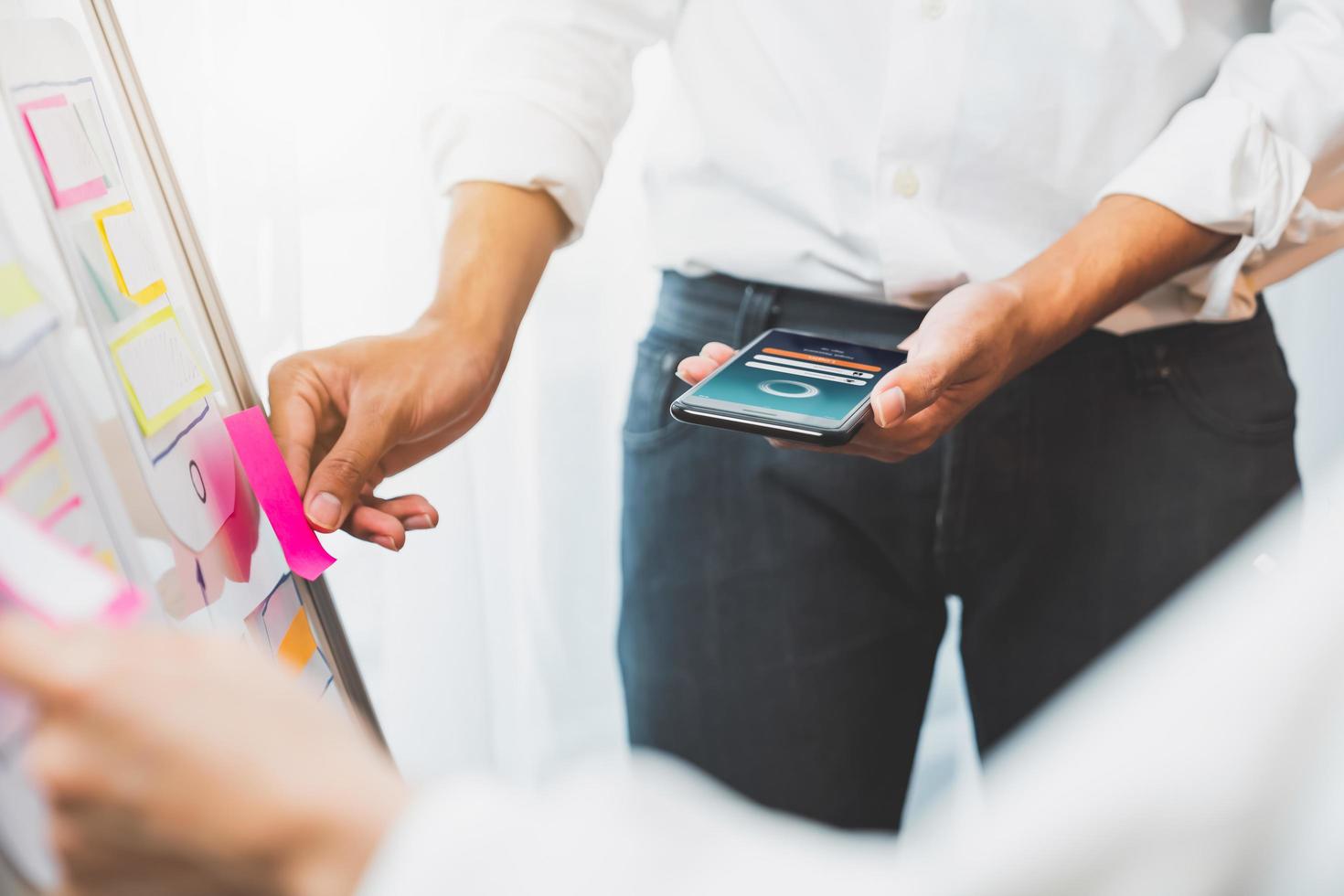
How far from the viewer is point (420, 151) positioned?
39.8 inches

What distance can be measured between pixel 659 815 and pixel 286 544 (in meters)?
0.29

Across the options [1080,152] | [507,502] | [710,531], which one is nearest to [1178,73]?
[1080,152]

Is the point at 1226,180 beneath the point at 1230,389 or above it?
above

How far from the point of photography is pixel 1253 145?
60cm

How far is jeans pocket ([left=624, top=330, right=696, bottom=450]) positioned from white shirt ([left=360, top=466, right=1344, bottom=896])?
18.6 inches

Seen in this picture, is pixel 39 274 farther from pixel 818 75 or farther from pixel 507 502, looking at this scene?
pixel 507 502

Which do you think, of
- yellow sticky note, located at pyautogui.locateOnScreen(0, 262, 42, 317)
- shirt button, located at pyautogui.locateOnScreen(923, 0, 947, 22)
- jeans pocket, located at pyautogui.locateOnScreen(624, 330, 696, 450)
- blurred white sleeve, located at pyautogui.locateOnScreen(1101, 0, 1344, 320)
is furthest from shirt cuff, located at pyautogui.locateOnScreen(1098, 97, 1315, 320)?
yellow sticky note, located at pyautogui.locateOnScreen(0, 262, 42, 317)

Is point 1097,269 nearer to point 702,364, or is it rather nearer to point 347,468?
point 702,364

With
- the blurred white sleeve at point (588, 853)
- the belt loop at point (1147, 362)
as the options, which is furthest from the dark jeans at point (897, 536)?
the blurred white sleeve at point (588, 853)

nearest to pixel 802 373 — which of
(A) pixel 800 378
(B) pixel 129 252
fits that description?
(A) pixel 800 378

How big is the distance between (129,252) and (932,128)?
40cm

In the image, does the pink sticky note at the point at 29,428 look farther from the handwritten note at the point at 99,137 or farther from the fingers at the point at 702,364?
the fingers at the point at 702,364

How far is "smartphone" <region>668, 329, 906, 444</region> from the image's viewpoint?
1.77ft

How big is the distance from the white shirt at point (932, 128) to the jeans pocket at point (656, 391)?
0.05 m
